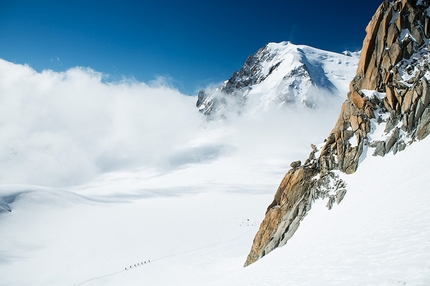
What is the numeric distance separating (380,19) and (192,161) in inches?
4944

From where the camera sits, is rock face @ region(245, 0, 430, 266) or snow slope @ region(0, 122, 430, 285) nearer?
snow slope @ region(0, 122, 430, 285)

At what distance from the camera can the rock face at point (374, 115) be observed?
20.0 m

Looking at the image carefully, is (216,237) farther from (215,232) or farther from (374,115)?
(374,115)

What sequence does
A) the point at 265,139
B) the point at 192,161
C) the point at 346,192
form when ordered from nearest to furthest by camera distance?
1. the point at 346,192
2. the point at 192,161
3. the point at 265,139

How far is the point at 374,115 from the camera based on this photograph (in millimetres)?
22297

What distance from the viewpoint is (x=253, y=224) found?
157ft

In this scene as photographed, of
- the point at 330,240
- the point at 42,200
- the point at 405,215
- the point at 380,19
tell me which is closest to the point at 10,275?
the point at 42,200

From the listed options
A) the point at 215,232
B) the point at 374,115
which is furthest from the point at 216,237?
the point at 374,115

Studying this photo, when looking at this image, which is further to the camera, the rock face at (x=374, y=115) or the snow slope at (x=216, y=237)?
the rock face at (x=374, y=115)

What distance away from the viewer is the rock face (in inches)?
789

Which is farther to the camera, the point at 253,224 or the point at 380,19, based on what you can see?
the point at 253,224

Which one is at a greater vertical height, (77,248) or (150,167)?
(150,167)

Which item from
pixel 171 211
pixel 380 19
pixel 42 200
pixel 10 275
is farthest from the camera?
pixel 42 200

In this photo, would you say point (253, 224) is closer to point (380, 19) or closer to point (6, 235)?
point (380, 19)
